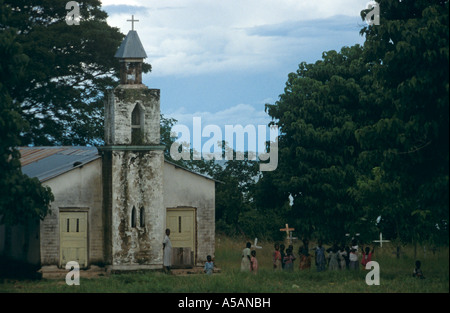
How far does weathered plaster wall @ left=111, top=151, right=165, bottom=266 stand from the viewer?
30797 mm

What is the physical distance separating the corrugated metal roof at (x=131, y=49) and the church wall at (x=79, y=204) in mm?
4053

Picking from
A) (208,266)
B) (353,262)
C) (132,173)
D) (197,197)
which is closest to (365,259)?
→ (353,262)

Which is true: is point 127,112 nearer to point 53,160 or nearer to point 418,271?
point 53,160

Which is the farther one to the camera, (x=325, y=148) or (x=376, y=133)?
(x=325, y=148)

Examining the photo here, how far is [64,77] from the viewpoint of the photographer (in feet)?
164

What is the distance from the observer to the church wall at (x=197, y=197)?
107ft

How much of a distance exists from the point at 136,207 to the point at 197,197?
309cm

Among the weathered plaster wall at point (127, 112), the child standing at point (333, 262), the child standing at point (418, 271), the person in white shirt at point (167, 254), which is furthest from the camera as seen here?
the weathered plaster wall at point (127, 112)

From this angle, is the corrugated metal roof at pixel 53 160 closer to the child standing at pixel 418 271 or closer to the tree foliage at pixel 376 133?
the tree foliage at pixel 376 133

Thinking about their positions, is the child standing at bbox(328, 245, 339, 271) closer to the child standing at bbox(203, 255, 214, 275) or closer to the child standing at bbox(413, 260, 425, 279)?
the child standing at bbox(413, 260, 425, 279)

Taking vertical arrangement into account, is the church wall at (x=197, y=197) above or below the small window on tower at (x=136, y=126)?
below

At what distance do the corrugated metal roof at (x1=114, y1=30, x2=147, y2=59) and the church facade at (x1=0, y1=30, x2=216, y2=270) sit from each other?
37 mm

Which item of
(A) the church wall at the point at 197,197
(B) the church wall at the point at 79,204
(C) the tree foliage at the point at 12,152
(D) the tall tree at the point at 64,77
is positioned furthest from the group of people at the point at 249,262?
(D) the tall tree at the point at 64,77
